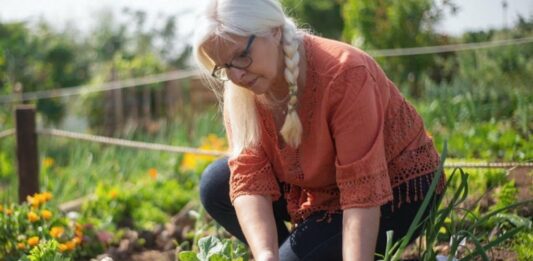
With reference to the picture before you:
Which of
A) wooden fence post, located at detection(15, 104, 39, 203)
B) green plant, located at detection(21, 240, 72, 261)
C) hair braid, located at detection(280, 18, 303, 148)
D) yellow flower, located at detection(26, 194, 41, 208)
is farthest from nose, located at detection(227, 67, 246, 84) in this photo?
wooden fence post, located at detection(15, 104, 39, 203)

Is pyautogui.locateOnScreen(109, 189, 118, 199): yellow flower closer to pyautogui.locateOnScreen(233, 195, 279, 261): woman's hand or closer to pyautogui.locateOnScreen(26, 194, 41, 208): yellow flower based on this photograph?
pyautogui.locateOnScreen(26, 194, 41, 208): yellow flower

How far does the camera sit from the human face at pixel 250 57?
1.83 metres

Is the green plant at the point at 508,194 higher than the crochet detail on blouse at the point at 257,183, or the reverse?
the crochet detail on blouse at the point at 257,183

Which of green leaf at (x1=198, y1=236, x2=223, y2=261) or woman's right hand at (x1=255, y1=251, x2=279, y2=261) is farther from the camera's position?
green leaf at (x1=198, y1=236, x2=223, y2=261)

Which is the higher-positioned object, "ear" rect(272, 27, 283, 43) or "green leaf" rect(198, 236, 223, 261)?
"ear" rect(272, 27, 283, 43)

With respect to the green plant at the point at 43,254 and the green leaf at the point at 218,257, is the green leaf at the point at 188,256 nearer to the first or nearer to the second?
the green leaf at the point at 218,257

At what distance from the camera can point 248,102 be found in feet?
6.69

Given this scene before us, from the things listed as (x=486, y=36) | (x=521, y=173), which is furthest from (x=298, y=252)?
(x=486, y=36)

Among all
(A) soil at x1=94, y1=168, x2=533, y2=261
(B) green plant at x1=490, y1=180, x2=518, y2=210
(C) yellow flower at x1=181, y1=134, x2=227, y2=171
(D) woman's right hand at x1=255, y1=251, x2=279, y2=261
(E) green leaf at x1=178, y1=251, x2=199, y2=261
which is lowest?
(C) yellow flower at x1=181, y1=134, x2=227, y2=171

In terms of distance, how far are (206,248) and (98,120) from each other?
263 inches

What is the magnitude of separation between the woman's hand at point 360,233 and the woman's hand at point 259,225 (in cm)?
20

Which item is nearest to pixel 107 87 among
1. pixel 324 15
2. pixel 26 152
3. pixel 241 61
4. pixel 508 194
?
pixel 26 152

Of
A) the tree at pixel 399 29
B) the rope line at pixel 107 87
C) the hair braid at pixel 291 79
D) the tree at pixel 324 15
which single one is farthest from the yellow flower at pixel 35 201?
the tree at pixel 324 15

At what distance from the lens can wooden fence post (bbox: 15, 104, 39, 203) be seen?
11.9ft
